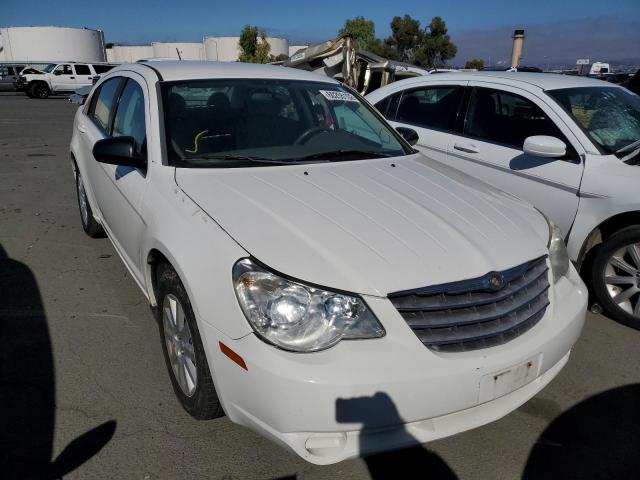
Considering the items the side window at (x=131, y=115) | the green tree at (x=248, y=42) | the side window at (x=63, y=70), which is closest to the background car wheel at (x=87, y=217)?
the side window at (x=131, y=115)

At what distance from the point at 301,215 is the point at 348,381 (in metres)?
0.81

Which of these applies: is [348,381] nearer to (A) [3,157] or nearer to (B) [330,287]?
(B) [330,287]

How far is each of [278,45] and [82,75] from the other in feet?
131

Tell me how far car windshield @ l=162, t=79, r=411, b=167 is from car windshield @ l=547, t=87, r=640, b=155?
1.48 meters

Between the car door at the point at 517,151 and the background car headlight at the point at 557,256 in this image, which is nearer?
the background car headlight at the point at 557,256

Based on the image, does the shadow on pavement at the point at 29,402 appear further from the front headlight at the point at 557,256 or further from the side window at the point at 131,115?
the front headlight at the point at 557,256

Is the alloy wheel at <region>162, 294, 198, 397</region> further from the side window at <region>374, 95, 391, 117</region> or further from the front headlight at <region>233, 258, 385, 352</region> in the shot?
the side window at <region>374, 95, 391, 117</region>

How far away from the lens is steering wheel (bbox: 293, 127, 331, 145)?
316 centimetres

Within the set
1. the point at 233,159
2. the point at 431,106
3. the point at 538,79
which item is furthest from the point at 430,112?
the point at 233,159

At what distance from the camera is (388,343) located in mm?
1806

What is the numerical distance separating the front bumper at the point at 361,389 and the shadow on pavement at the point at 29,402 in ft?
2.62

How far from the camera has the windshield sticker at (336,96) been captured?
3631mm

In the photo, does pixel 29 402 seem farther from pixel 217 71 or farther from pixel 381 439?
pixel 217 71

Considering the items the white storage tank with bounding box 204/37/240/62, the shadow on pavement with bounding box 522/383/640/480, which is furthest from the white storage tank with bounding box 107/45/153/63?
the shadow on pavement with bounding box 522/383/640/480
